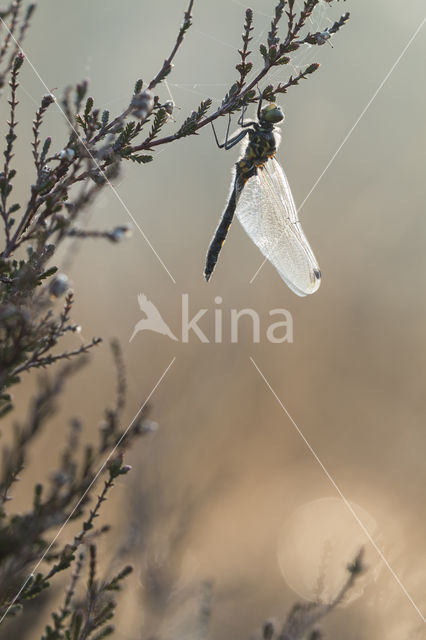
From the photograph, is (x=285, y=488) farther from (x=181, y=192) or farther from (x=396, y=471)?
(x=181, y=192)

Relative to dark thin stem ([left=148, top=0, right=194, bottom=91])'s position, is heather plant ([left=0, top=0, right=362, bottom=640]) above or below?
below

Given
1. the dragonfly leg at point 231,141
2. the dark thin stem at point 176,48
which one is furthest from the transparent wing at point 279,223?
the dark thin stem at point 176,48

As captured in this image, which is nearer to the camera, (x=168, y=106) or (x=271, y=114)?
(x=168, y=106)

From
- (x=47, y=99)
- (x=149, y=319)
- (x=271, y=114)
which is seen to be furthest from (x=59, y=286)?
(x=149, y=319)

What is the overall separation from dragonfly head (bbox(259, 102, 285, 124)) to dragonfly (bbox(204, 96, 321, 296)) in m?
0.11

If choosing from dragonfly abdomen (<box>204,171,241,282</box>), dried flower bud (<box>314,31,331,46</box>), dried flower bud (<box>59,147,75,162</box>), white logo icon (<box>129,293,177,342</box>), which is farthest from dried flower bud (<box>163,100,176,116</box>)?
white logo icon (<box>129,293,177,342</box>)

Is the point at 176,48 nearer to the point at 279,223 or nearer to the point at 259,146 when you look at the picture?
the point at 259,146

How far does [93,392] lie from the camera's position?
7.81 m

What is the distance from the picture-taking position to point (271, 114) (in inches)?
172

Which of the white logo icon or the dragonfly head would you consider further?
the white logo icon

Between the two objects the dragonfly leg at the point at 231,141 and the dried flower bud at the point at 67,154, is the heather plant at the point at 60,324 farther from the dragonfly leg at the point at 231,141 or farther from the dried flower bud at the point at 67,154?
the dragonfly leg at the point at 231,141

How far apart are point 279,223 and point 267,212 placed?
0.18 metres

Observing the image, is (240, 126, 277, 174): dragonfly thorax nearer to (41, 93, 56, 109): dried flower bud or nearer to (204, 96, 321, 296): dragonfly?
(204, 96, 321, 296): dragonfly

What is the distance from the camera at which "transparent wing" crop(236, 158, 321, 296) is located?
520cm
